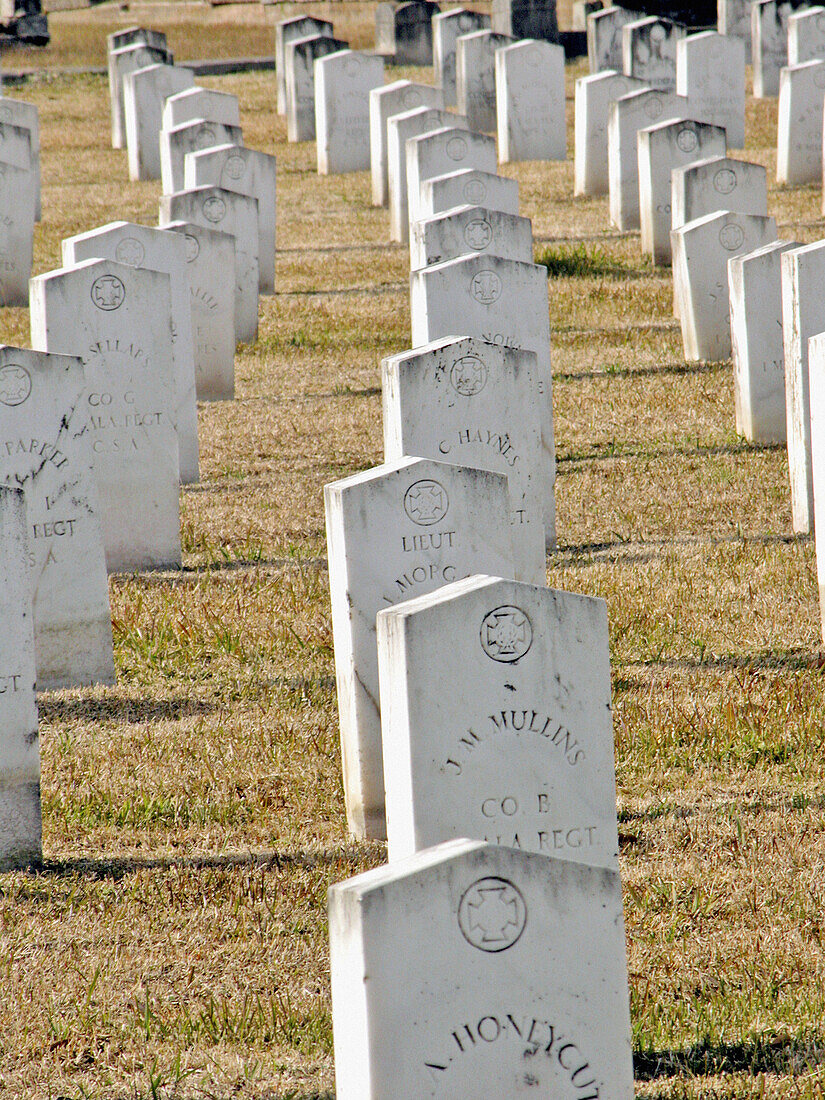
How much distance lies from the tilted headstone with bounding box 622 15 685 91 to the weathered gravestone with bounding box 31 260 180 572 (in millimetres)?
15775

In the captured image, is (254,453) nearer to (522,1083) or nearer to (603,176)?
(522,1083)

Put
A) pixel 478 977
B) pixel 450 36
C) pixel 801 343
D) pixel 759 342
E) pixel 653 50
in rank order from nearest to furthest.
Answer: pixel 478 977 → pixel 801 343 → pixel 759 342 → pixel 653 50 → pixel 450 36

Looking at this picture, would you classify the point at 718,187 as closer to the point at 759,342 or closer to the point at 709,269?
the point at 709,269

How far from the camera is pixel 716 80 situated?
20141mm

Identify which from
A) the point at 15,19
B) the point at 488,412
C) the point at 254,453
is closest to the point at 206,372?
the point at 254,453

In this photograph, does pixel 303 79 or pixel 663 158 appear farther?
pixel 303 79

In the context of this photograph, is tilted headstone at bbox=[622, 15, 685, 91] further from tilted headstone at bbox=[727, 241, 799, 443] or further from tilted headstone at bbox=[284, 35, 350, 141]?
tilted headstone at bbox=[727, 241, 799, 443]

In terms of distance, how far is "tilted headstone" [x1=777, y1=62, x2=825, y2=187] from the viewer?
57.9ft

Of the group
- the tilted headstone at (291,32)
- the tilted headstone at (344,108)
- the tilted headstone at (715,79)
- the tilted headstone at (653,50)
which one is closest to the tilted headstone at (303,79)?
the tilted headstone at (291,32)

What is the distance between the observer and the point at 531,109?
20594mm

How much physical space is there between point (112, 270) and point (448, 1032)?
17.6 feet

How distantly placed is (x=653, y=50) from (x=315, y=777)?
1855cm

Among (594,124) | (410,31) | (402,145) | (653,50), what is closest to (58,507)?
(402,145)

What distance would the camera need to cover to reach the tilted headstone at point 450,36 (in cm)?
2516
